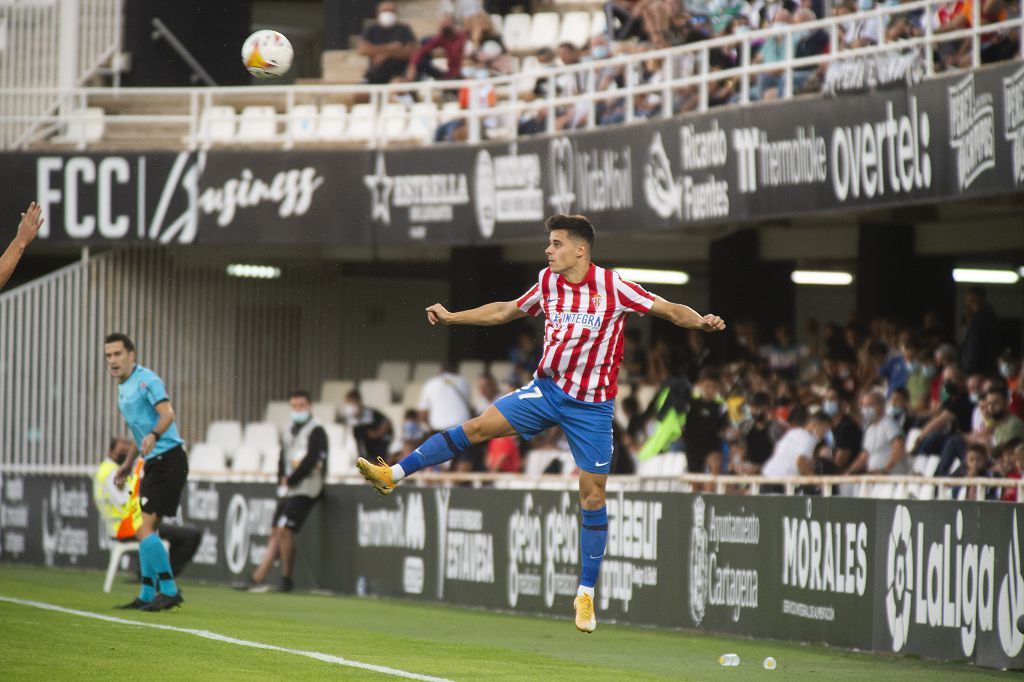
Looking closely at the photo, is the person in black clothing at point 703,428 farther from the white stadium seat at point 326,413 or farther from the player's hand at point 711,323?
the white stadium seat at point 326,413

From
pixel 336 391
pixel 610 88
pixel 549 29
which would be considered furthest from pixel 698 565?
pixel 336 391

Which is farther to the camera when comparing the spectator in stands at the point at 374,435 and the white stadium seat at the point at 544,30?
the white stadium seat at the point at 544,30

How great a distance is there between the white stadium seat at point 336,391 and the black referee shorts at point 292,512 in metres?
6.81

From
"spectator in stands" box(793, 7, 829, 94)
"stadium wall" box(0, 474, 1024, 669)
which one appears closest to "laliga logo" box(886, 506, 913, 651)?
"stadium wall" box(0, 474, 1024, 669)

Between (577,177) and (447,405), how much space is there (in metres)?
3.59

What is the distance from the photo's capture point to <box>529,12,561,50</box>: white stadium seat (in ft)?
86.6

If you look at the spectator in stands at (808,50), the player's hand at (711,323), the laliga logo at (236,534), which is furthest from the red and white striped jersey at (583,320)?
the laliga logo at (236,534)

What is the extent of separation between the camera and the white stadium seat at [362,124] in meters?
25.6

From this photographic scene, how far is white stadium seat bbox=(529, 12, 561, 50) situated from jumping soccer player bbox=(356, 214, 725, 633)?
15.6 m

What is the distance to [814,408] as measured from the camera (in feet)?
62.6

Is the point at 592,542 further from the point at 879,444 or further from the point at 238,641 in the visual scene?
the point at 879,444

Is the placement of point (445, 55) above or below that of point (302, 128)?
above

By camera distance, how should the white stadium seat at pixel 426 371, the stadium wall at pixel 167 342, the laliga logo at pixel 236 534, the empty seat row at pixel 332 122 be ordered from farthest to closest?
the white stadium seat at pixel 426 371 < the stadium wall at pixel 167 342 < the empty seat row at pixel 332 122 < the laliga logo at pixel 236 534

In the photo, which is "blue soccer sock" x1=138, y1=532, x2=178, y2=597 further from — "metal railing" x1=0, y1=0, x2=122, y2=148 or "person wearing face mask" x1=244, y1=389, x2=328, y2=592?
"metal railing" x1=0, y1=0, x2=122, y2=148
